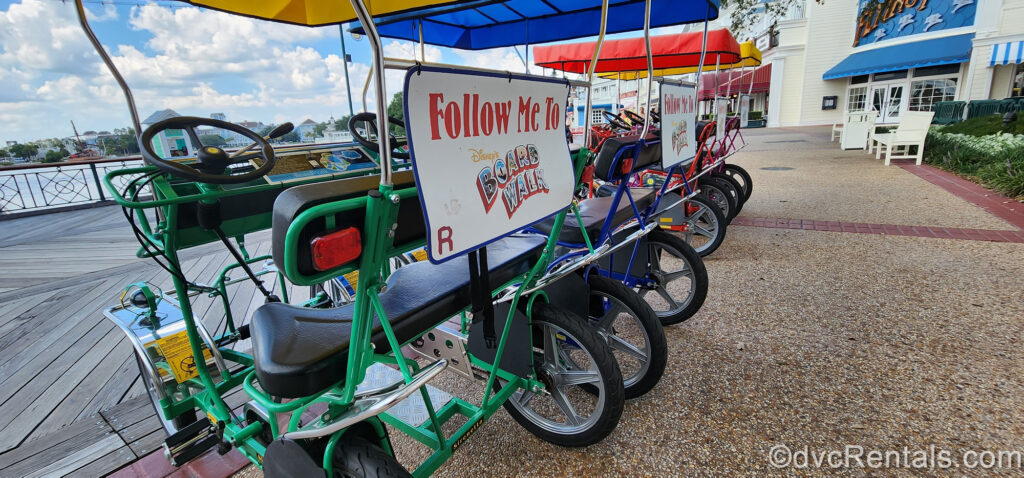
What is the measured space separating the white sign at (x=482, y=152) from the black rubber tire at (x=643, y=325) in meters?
0.66

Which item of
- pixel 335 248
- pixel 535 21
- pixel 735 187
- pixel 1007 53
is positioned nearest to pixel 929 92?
pixel 1007 53

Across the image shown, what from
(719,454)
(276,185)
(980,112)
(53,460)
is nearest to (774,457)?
(719,454)

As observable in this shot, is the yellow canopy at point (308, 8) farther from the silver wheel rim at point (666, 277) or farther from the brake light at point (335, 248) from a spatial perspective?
the silver wheel rim at point (666, 277)

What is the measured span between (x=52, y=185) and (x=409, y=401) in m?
10.6

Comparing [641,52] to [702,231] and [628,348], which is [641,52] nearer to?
[702,231]

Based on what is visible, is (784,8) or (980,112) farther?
(980,112)

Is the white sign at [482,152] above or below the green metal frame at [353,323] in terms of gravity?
above

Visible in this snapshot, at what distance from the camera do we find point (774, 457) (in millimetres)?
1929

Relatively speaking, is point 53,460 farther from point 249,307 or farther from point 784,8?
point 784,8

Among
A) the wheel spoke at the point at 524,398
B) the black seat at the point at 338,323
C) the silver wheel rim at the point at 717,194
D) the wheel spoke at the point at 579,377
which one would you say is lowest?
the wheel spoke at the point at 524,398

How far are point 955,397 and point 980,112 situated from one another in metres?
16.8

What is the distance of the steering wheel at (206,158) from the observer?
5.17 feet

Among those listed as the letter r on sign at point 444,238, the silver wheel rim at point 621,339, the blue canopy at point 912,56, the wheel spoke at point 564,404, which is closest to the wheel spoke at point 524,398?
the wheel spoke at point 564,404

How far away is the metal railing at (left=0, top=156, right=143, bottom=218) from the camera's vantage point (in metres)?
8.09
